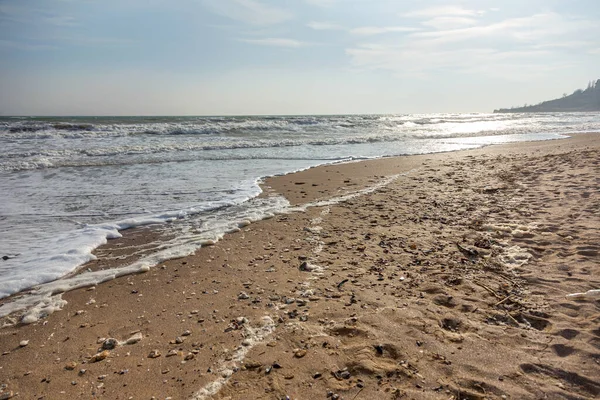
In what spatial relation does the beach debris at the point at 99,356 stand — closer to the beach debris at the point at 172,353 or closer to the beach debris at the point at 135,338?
the beach debris at the point at 135,338

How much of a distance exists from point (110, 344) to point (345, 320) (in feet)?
6.15

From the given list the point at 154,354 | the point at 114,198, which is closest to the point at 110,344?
the point at 154,354

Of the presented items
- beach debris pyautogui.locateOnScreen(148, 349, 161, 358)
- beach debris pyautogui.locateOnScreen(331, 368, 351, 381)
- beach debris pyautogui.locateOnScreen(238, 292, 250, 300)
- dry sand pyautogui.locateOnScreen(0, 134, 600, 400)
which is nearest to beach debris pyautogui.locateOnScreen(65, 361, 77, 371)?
dry sand pyautogui.locateOnScreen(0, 134, 600, 400)

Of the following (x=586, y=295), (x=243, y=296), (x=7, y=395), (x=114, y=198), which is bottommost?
(x=7, y=395)

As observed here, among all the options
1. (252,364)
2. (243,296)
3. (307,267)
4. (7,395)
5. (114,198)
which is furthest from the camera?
(114,198)

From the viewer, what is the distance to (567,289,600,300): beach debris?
3.00 meters

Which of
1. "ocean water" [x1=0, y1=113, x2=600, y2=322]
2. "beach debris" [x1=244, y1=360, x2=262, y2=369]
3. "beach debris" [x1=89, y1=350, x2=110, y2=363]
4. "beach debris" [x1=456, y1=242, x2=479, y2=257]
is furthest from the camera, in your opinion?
"ocean water" [x1=0, y1=113, x2=600, y2=322]

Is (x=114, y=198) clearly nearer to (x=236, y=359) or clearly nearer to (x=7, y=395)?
(x=7, y=395)

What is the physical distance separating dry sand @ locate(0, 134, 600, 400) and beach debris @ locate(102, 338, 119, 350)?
0.05 feet

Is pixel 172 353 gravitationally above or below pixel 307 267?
below

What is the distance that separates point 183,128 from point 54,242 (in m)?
22.3

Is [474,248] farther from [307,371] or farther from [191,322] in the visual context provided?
[191,322]

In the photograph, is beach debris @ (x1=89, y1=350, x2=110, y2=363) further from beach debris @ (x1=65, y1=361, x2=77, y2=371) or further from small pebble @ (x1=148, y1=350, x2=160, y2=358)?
small pebble @ (x1=148, y1=350, x2=160, y2=358)

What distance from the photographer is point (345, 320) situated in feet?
9.52
